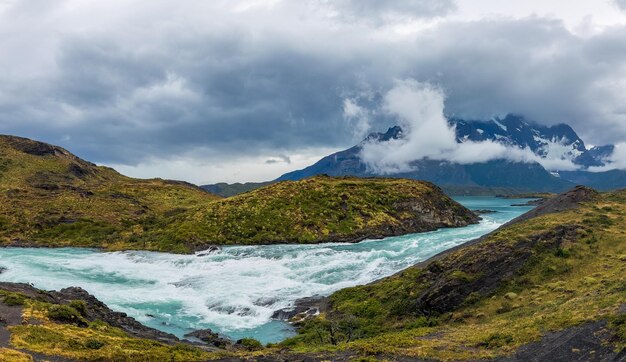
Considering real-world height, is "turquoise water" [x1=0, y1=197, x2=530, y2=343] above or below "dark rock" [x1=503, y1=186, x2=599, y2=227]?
below

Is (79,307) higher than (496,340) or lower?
higher

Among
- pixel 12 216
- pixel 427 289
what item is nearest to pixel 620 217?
pixel 427 289

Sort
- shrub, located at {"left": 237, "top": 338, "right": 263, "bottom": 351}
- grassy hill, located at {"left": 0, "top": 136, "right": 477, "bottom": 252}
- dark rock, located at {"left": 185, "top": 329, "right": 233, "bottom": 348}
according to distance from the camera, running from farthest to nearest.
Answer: grassy hill, located at {"left": 0, "top": 136, "right": 477, "bottom": 252} → dark rock, located at {"left": 185, "top": 329, "right": 233, "bottom": 348} → shrub, located at {"left": 237, "top": 338, "right": 263, "bottom": 351}

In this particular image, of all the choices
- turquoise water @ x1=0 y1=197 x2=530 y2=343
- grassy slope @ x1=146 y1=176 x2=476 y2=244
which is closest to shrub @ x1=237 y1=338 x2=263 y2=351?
turquoise water @ x1=0 y1=197 x2=530 y2=343

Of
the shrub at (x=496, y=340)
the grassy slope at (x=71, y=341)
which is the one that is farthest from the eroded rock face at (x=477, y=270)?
the grassy slope at (x=71, y=341)

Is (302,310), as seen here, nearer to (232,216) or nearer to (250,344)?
(250,344)

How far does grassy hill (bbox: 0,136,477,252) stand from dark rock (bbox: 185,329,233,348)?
57816 millimetres

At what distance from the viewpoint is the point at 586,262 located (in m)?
46.4

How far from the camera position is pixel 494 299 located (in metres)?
42.6

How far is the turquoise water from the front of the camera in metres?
54.0

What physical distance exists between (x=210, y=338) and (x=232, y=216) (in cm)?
8107

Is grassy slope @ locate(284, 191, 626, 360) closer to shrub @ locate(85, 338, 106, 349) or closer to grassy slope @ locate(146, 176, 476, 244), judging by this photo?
shrub @ locate(85, 338, 106, 349)

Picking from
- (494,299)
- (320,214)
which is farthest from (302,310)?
(320,214)

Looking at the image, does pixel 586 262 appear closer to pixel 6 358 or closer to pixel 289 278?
pixel 289 278
